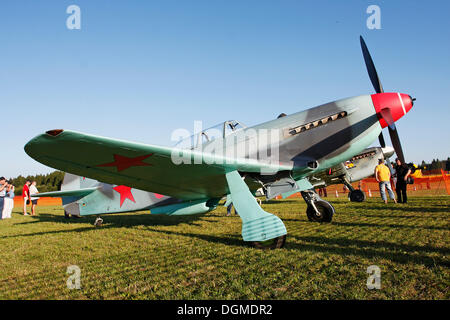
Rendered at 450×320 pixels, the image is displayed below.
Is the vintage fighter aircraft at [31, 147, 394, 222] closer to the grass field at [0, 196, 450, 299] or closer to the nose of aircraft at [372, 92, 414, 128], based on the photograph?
the grass field at [0, 196, 450, 299]

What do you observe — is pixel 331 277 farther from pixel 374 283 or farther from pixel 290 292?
pixel 290 292

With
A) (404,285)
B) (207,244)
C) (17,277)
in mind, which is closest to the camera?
(404,285)

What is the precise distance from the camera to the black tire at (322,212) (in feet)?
20.4

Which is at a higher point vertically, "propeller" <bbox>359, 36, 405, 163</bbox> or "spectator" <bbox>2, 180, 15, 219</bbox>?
"propeller" <bbox>359, 36, 405, 163</bbox>

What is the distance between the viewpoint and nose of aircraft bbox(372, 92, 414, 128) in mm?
4928

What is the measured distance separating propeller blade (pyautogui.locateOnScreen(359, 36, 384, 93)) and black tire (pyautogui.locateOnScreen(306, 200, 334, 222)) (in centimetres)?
303

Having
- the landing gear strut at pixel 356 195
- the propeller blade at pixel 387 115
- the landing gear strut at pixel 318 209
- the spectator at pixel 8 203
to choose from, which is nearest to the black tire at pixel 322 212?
the landing gear strut at pixel 318 209

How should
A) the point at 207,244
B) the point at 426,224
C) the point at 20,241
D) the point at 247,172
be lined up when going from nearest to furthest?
the point at 207,244
the point at 247,172
the point at 426,224
the point at 20,241

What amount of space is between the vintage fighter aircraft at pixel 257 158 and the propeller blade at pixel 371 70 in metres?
0.03

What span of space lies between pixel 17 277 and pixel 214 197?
4195 millimetres

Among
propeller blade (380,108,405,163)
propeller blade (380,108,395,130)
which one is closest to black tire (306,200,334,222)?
propeller blade (380,108,405,163)

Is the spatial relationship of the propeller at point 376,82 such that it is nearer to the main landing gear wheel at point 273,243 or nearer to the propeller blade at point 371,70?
the propeller blade at point 371,70
